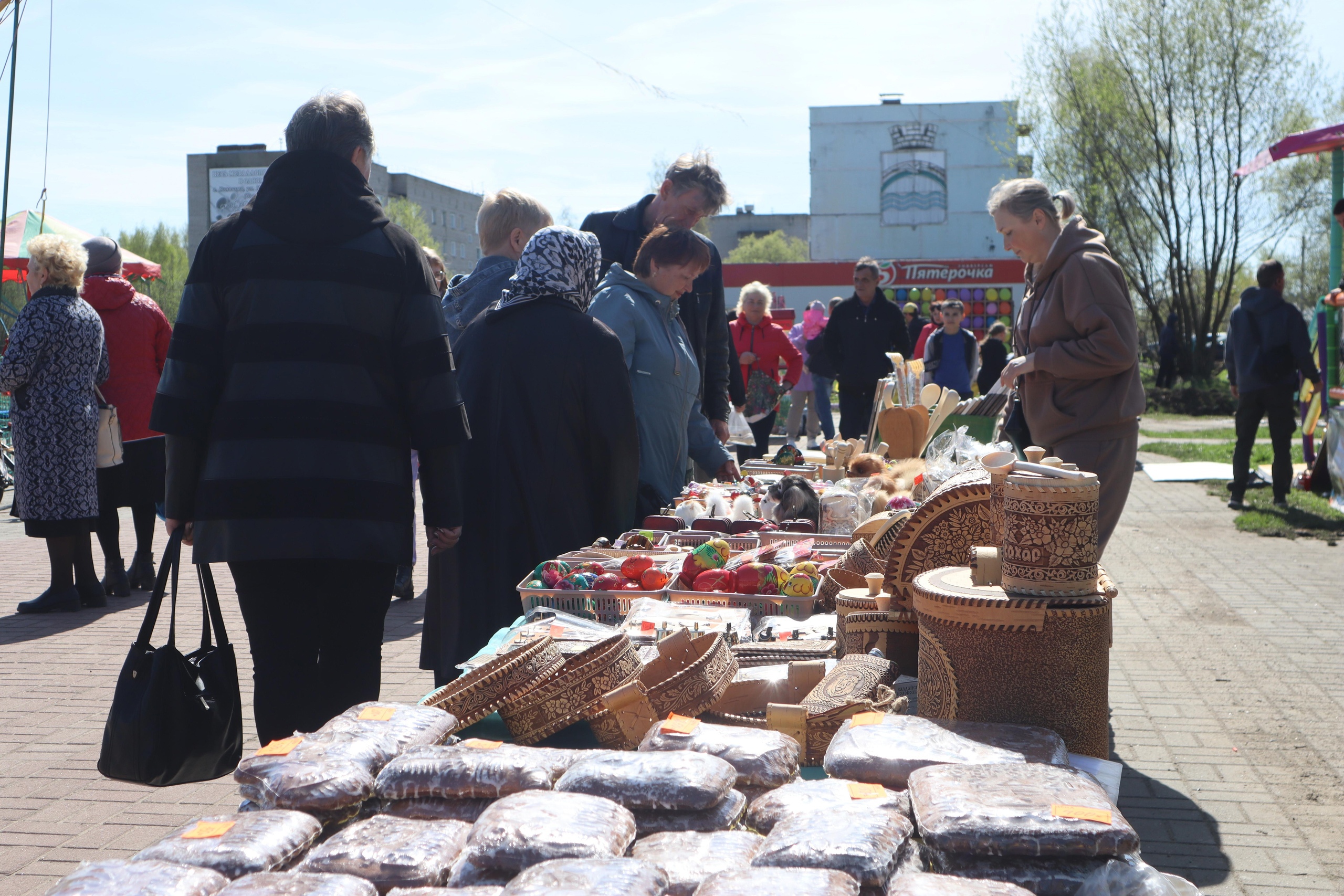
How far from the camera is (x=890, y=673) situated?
2.08m

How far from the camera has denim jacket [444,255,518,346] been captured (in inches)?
178

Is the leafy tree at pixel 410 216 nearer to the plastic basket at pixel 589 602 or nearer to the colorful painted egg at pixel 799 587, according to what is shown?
the plastic basket at pixel 589 602

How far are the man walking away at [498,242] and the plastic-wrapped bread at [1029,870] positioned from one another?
138 inches

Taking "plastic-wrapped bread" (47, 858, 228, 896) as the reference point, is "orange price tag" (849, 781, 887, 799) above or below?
above

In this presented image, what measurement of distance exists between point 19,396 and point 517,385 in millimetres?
3830

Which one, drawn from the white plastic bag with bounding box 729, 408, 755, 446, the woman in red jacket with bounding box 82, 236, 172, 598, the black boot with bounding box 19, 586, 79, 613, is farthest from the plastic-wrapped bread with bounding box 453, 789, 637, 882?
the black boot with bounding box 19, 586, 79, 613

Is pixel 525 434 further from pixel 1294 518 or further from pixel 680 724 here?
pixel 1294 518

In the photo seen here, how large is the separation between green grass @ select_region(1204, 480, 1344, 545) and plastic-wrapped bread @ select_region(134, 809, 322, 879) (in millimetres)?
8499

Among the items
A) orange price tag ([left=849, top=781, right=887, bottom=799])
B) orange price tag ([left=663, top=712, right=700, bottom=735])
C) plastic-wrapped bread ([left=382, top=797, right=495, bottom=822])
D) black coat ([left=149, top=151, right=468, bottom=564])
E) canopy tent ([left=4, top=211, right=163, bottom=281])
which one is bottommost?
plastic-wrapped bread ([left=382, top=797, right=495, bottom=822])

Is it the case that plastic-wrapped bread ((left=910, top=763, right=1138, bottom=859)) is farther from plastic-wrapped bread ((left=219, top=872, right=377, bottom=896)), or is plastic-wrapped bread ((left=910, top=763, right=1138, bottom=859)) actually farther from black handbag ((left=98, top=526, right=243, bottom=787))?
black handbag ((left=98, top=526, right=243, bottom=787))

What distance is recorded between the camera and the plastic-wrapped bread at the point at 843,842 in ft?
4.26

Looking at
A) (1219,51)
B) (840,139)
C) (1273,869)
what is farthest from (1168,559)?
(840,139)

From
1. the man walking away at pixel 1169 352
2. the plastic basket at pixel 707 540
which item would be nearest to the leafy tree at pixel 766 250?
the man walking away at pixel 1169 352

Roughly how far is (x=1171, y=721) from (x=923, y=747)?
331 centimetres
